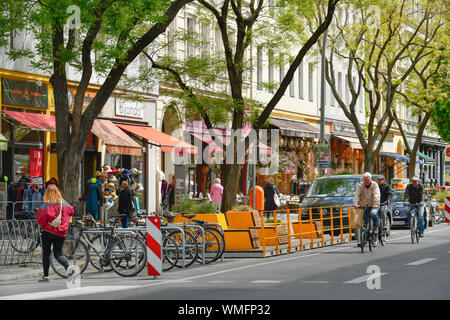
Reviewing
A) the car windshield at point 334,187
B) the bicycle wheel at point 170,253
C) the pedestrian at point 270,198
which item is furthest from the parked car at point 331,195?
the bicycle wheel at point 170,253

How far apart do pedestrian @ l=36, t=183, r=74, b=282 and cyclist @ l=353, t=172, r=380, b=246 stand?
28.1 ft

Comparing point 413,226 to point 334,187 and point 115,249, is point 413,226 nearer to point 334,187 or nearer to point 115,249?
point 334,187

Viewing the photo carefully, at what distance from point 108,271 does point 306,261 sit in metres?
4.07

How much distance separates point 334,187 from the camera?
30.2 m

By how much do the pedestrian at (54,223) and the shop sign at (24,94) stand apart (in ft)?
41.0

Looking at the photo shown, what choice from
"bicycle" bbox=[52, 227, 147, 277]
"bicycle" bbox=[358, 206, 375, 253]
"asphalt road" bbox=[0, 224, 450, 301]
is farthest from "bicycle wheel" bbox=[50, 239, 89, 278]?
"bicycle" bbox=[358, 206, 375, 253]

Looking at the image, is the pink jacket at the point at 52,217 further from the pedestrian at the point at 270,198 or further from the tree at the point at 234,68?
the pedestrian at the point at 270,198

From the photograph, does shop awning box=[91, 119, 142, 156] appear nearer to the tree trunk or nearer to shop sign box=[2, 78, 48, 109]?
shop sign box=[2, 78, 48, 109]

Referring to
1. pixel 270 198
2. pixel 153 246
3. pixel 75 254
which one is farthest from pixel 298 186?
pixel 153 246

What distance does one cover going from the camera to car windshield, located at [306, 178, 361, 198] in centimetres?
2986

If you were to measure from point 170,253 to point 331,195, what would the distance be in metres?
11.8

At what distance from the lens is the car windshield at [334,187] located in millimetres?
29859
